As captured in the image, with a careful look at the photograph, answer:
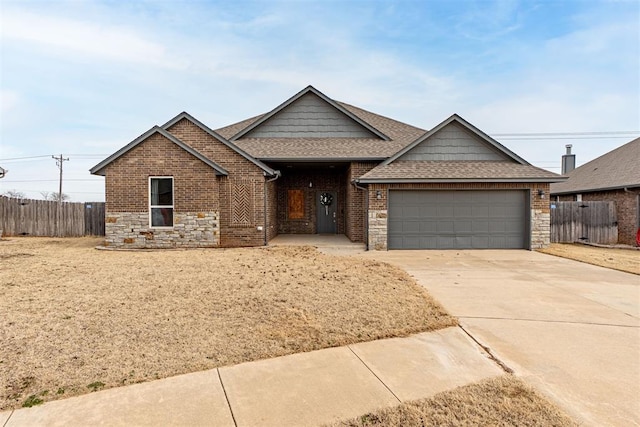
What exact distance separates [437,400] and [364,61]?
1846cm

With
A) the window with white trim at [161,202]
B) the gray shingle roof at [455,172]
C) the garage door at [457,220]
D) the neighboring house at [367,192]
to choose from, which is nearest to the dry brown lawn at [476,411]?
the neighboring house at [367,192]

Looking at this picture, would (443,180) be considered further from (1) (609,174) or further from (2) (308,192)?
(1) (609,174)

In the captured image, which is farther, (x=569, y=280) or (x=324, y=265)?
(x=324, y=265)

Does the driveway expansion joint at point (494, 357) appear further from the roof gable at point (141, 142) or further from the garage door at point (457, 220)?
the roof gable at point (141, 142)

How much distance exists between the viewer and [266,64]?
62.3 ft

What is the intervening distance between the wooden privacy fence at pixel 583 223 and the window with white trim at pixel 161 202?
1610 centimetres

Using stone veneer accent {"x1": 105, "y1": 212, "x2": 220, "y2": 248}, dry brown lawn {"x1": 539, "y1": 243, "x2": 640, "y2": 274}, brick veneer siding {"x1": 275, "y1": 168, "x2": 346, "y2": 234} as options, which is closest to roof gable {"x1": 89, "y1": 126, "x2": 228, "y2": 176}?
stone veneer accent {"x1": 105, "y1": 212, "x2": 220, "y2": 248}

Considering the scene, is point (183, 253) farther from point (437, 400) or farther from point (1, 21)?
point (437, 400)

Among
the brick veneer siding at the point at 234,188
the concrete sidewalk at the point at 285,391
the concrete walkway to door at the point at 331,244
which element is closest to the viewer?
the concrete sidewalk at the point at 285,391

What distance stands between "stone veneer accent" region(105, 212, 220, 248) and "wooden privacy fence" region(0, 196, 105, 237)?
4.88m

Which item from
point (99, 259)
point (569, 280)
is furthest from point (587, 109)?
point (99, 259)

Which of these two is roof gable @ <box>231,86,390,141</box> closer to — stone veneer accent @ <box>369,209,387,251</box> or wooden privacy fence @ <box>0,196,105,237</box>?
stone veneer accent @ <box>369,209,387,251</box>

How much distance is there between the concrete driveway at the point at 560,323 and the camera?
297cm

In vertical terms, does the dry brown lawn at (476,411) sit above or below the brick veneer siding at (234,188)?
below
